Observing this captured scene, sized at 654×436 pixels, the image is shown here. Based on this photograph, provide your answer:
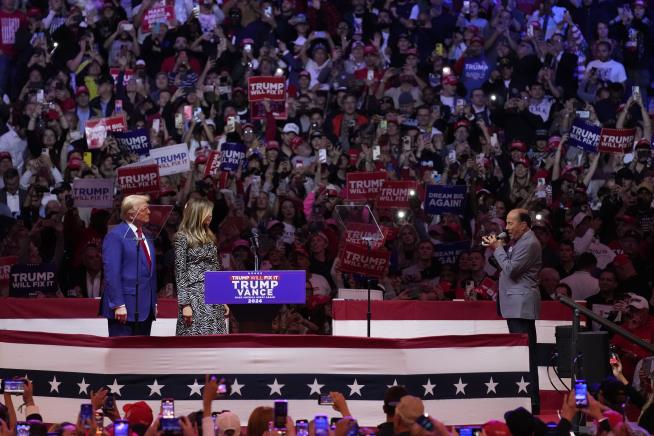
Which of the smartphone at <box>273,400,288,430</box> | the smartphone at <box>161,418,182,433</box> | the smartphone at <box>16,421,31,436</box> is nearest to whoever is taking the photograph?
the smartphone at <box>161,418,182,433</box>

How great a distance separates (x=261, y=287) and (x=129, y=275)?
3.34ft

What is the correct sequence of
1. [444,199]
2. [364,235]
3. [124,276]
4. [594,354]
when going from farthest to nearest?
[444,199] < [364,235] < [124,276] < [594,354]

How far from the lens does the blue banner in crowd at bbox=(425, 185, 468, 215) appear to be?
16.0 meters

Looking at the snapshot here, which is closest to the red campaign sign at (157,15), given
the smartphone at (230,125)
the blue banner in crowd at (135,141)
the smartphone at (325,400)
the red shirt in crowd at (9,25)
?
the red shirt in crowd at (9,25)

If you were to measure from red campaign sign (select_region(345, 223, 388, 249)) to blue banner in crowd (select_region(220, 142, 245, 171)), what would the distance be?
353 cm

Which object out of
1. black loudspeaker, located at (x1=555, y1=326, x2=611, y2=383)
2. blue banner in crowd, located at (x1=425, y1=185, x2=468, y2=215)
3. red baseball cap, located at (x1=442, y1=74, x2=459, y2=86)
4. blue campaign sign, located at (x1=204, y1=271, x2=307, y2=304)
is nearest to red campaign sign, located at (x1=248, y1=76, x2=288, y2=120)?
red baseball cap, located at (x1=442, y1=74, x2=459, y2=86)

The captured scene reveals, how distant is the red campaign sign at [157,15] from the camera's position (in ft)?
68.2

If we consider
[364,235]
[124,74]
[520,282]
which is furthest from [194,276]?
[124,74]

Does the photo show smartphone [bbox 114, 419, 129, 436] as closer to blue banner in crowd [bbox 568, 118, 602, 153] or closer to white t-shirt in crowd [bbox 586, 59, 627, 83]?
blue banner in crowd [bbox 568, 118, 602, 153]

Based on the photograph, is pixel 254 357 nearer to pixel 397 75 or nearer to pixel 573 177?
pixel 573 177

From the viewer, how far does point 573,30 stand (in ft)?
67.6

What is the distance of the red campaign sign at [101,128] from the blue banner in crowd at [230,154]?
1257 mm

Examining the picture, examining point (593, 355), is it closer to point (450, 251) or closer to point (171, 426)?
point (171, 426)

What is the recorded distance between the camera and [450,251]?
49.4ft
